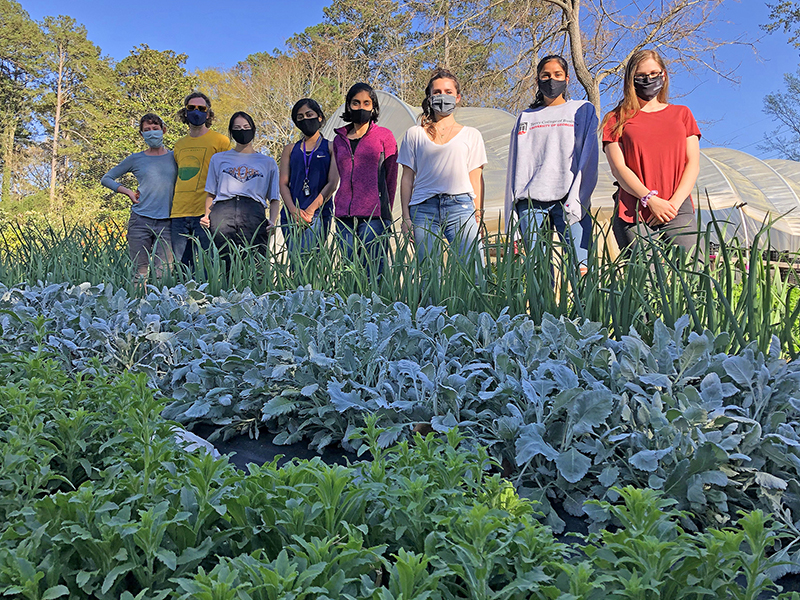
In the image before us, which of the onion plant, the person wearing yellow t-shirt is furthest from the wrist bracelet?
the person wearing yellow t-shirt

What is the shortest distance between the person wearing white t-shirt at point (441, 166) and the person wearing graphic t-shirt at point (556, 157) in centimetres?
26

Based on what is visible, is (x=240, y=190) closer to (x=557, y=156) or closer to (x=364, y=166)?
(x=364, y=166)

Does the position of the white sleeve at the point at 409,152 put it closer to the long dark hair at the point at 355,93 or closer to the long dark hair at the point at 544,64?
the long dark hair at the point at 355,93

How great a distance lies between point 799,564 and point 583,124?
2.79 metres

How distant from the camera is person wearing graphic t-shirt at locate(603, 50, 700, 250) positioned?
3.00m

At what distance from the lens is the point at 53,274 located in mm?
3770

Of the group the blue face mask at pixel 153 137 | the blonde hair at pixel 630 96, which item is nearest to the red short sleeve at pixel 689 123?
the blonde hair at pixel 630 96

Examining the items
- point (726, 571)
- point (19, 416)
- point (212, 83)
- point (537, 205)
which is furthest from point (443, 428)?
point (212, 83)

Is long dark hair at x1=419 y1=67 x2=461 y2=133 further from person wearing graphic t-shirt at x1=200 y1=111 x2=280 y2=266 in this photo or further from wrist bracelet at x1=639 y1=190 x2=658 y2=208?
wrist bracelet at x1=639 y1=190 x2=658 y2=208

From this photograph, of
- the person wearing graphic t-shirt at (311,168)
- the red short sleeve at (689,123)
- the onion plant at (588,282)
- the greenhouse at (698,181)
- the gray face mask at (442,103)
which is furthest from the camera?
the greenhouse at (698,181)

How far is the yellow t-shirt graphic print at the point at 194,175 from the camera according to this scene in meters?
4.66

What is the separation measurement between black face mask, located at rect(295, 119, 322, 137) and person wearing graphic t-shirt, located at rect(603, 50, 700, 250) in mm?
2037

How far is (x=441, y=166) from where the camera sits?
357 cm

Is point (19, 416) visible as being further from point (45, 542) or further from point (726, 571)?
point (726, 571)
